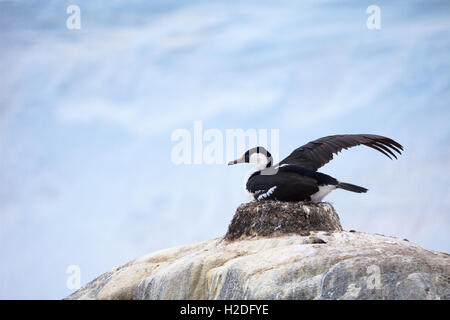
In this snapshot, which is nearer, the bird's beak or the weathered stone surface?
the weathered stone surface

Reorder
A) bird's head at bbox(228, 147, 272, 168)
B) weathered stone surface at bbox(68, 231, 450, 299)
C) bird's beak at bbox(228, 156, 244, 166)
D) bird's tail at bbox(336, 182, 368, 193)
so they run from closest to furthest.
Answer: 1. weathered stone surface at bbox(68, 231, 450, 299)
2. bird's tail at bbox(336, 182, 368, 193)
3. bird's head at bbox(228, 147, 272, 168)
4. bird's beak at bbox(228, 156, 244, 166)

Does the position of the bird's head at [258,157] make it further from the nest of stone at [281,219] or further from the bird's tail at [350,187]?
the bird's tail at [350,187]

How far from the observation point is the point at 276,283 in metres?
11.9

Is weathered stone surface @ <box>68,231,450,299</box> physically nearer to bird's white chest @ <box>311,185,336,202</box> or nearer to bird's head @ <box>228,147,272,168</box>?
bird's white chest @ <box>311,185,336,202</box>

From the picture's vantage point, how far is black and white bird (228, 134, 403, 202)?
1481cm

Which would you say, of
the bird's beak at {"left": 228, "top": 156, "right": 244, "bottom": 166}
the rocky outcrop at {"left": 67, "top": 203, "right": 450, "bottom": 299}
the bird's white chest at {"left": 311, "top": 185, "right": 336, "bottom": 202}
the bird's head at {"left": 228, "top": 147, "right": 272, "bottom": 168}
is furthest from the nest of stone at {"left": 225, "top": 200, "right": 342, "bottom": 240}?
the bird's beak at {"left": 228, "top": 156, "right": 244, "bottom": 166}

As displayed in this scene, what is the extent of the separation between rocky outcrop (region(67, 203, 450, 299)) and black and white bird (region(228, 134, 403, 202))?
44 centimetres

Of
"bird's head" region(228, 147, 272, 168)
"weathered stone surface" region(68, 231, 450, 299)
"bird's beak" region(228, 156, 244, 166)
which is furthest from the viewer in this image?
"bird's beak" region(228, 156, 244, 166)

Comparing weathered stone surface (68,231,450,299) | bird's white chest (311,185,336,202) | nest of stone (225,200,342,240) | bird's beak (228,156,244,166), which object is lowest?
weathered stone surface (68,231,450,299)

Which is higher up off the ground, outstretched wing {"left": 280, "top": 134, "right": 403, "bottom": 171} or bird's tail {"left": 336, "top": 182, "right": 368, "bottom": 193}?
outstretched wing {"left": 280, "top": 134, "right": 403, "bottom": 171}

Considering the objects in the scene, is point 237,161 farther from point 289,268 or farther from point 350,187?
point 289,268

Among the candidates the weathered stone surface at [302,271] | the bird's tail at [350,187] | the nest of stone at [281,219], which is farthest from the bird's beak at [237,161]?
the bird's tail at [350,187]
